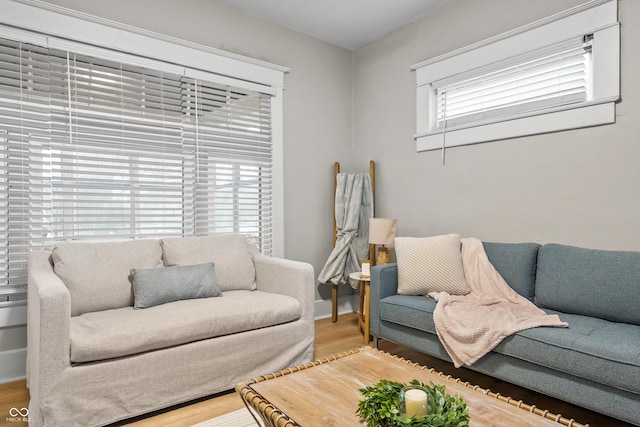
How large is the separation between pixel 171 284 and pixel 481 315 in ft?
5.89

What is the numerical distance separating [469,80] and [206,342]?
2.74 m

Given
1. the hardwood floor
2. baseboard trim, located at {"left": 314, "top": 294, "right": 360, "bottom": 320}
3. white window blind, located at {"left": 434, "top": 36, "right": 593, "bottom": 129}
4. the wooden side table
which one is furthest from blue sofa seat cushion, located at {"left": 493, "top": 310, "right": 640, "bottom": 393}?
baseboard trim, located at {"left": 314, "top": 294, "right": 360, "bottom": 320}

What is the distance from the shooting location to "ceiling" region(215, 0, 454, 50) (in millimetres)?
3305

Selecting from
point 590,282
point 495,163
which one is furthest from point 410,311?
point 495,163

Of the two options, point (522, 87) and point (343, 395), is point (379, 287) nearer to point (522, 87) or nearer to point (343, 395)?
point (343, 395)

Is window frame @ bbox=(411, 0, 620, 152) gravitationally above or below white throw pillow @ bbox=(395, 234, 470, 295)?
above

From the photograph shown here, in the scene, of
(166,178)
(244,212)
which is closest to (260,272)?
(244,212)

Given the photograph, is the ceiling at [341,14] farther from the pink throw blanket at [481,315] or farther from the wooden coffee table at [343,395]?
the wooden coffee table at [343,395]

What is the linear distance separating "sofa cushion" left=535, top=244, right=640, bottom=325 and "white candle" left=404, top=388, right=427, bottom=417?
163 cm

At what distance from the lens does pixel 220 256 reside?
2863mm

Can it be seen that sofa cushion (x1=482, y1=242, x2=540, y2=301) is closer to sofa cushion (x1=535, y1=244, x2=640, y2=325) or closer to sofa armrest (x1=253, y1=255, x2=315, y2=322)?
sofa cushion (x1=535, y1=244, x2=640, y2=325)

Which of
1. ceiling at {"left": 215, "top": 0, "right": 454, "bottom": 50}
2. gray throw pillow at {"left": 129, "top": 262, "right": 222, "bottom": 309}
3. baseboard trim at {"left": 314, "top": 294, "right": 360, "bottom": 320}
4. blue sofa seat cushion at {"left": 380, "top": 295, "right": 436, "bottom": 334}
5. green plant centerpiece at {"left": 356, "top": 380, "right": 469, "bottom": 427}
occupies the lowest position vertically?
baseboard trim at {"left": 314, "top": 294, "right": 360, "bottom": 320}

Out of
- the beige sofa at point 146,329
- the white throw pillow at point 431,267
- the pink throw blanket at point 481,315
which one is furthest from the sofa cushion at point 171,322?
the pink throw blanket at point 481,315

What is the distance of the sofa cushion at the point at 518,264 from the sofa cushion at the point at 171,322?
1.37m
